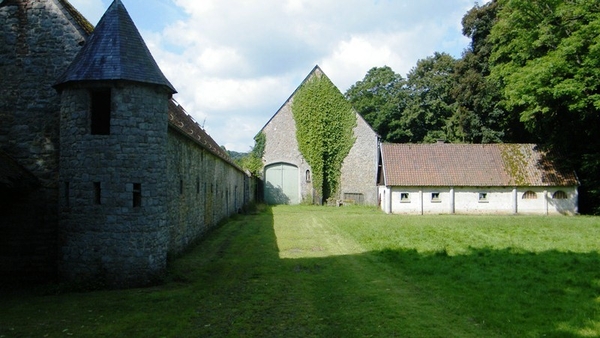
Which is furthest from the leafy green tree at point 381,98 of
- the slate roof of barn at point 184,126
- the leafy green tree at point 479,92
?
the slate roof of barn at point 184,126

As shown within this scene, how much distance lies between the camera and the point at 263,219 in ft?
82.5

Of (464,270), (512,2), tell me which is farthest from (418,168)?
(464,270)

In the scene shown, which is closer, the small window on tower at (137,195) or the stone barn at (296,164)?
the small window on tower at (137,195)

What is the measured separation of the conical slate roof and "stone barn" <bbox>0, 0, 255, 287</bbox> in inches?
1.1

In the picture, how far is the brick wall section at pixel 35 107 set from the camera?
1116 centimetres

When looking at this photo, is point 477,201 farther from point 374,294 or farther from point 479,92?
point 374,294

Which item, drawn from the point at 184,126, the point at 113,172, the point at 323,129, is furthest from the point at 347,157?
the point at 113,172

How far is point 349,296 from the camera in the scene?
Answer: 29.3 ft

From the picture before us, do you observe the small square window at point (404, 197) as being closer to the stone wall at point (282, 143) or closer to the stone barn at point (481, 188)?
the stone barn at point (481, 188)

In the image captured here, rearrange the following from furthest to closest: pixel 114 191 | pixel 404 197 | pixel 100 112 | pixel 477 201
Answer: pixel 404 197 → pixel 477 201 → pixel 100 112 → pixel 114 191

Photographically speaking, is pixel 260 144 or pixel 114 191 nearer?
pixel 114 191

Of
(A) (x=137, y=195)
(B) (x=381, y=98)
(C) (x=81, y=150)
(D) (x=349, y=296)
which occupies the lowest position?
(D) (x=349, y=296)

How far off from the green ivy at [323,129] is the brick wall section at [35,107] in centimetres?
2599

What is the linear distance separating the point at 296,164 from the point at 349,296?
28102mm
